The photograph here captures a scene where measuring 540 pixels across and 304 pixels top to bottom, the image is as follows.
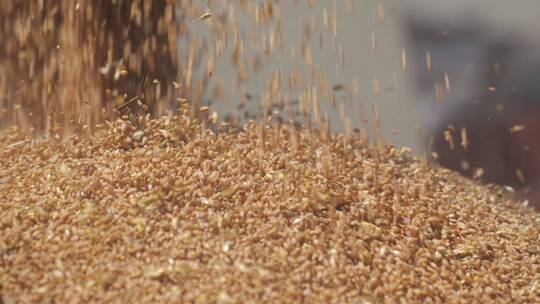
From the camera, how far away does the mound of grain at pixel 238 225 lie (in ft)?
3.81

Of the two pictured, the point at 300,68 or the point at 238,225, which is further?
the point at 300,68

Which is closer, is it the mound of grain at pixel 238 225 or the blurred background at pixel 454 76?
the mound of grain at pixel 238 225

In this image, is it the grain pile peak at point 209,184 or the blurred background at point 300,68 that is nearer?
the grain pile peak at point 209,184

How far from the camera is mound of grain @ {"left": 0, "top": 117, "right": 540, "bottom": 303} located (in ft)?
3.81

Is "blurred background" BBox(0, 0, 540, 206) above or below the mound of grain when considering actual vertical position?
above

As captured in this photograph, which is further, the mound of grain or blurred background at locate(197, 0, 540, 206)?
blurred background at locate(197, 0, 540, 206)

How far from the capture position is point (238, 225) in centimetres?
131

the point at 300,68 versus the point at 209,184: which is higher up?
the point at 300,68

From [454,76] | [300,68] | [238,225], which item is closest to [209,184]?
[238,225]

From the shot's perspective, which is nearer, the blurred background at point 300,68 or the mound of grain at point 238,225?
the mound of grain at point 238,225

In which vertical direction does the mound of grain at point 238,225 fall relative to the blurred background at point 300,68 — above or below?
below

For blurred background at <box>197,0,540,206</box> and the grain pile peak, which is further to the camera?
blurred background at <box>197,0,540,206</box>

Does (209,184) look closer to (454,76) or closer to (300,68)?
(300,68)

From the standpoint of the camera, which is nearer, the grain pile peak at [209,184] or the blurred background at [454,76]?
the grain pile peak at [209,184]
